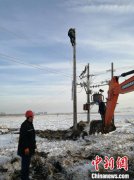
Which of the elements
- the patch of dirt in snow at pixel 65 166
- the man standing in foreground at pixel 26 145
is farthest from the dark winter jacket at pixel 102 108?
the man standing in foreground at pixel 26 145

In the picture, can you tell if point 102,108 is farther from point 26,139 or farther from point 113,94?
point 26,139

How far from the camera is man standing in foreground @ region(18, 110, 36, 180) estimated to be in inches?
374

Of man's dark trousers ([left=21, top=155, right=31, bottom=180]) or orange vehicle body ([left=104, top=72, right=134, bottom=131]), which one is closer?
man's dark trousers ([left=21, top=155, right=31, bottom=180])

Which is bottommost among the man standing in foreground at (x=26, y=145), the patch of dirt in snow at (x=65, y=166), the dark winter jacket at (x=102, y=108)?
the patch of dirt in snow at (x=65, y=166)

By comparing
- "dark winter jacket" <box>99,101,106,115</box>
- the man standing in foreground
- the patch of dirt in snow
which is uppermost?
"dark winter jacket" <box>99,101,106,115</box>

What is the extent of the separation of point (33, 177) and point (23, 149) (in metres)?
1.20

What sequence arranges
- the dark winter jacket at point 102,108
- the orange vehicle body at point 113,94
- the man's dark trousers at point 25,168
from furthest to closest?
the dark winter jacket at point 102,108, the orange vehicle body at point 113,94, the man's dark trousers at point 25,168

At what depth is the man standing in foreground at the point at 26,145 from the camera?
31.2 ft

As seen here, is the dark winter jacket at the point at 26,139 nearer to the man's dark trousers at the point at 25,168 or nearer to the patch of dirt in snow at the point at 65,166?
the man's dark trousers at the point at 25,168

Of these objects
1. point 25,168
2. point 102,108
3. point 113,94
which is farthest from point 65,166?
point 102,108

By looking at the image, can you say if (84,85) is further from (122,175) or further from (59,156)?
(122,175)

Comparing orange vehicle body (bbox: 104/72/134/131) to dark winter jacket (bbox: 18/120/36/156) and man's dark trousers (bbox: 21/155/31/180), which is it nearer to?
dark winter jacket (bbox: 18/120/36/156)

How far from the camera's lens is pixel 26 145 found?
9555 mm

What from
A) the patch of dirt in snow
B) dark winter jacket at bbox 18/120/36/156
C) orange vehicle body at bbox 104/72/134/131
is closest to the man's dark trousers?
dark winter jacket at bbox 18/120/36/156
